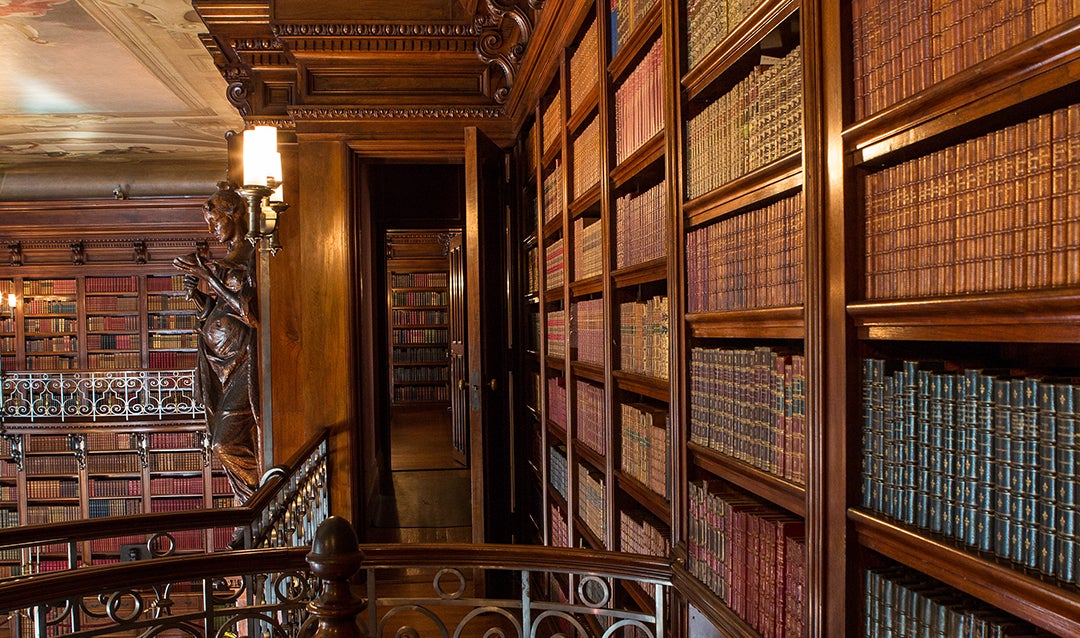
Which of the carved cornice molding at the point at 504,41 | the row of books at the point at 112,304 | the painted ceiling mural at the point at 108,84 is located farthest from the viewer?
the row of books at the point at 112,304

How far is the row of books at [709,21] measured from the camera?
5.07 ft

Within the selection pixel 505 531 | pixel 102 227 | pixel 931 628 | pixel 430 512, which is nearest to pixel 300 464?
pixel 505 531

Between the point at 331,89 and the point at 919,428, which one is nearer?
the point at 919,428

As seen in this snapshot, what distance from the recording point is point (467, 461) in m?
6.65

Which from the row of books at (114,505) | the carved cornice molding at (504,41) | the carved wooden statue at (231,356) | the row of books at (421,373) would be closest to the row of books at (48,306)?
the row of books at (114,505)

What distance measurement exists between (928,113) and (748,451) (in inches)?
28.8

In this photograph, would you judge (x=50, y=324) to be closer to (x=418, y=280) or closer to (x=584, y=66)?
(x=418, y=280)

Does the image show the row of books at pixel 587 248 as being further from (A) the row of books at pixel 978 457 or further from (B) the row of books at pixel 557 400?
(A) the row of books at pixel 978 457

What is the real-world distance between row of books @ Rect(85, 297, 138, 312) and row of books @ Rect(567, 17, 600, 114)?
7987 millimetres

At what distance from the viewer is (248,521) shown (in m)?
2.73

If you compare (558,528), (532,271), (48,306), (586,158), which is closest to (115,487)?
(48,306)

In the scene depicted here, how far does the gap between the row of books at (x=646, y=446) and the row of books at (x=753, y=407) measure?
10.0 inches

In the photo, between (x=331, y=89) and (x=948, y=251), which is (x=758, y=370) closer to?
(x=948, y=251)

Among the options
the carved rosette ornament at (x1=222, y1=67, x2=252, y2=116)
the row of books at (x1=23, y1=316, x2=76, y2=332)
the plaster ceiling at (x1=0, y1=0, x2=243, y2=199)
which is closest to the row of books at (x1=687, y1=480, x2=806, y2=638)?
the carved rosette ornament at (x1=222, y1=67, x2=252, y2=116)
